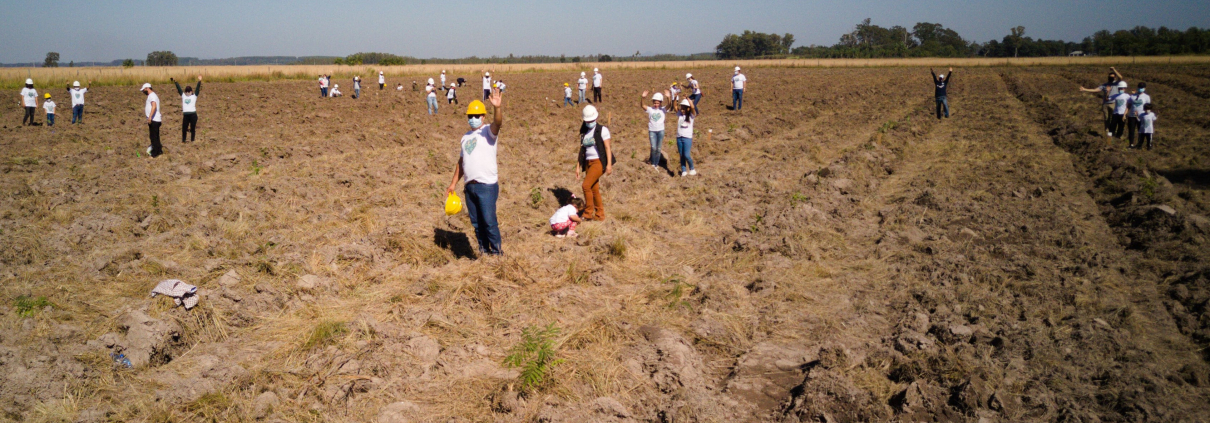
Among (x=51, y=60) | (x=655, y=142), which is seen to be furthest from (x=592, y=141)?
(x=51, y=60)

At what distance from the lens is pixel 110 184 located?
11.0 meters

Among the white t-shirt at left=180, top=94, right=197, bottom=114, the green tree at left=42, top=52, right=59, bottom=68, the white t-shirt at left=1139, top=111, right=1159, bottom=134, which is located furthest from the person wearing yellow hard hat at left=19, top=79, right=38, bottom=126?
the green tree at left=42, top=52, right=59, bottom=68

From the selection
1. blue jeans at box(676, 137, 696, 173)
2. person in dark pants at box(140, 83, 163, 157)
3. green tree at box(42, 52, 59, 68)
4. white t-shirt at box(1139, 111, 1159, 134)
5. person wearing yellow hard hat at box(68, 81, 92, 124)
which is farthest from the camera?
green tree at box(42, 52, 59, 68)

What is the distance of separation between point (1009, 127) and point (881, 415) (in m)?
17.5

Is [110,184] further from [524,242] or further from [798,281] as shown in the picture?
[798,281]

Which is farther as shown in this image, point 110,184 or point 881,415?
point 110,184

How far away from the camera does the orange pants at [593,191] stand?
9016mm

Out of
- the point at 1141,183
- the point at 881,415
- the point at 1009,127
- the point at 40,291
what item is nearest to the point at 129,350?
the point at 40,291

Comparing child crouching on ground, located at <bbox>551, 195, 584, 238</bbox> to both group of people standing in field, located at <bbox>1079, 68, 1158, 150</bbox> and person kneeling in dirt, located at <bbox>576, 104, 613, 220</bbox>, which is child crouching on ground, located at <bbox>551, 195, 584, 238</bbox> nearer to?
person kneeling in dirt, located at <bbox>576, 104, 613, 220</bbox>

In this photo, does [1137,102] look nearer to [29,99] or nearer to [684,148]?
[684,148]

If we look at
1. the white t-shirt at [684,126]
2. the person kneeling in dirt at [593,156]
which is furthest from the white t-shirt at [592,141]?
the white t-shirt at [684,126]

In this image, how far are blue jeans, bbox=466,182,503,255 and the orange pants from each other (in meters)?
2.06

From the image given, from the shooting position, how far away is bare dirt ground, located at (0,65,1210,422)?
462cm

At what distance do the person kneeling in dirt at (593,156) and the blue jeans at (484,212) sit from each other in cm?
199
